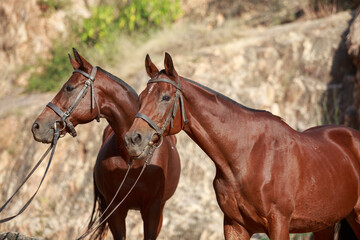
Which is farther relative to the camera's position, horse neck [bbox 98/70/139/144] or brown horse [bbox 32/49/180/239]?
horse neck [bbox 98/70/139/144]

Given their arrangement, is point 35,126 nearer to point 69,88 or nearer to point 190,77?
point 69,88

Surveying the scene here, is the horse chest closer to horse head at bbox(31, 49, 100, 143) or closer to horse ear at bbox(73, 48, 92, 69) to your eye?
horse head at bbox(31, 49, 100, 143)

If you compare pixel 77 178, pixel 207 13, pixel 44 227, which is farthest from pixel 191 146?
pixel 207 13

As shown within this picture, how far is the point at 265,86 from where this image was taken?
9148 mm

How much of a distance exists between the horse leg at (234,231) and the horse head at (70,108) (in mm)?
1638

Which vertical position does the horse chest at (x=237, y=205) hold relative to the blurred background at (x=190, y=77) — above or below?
below

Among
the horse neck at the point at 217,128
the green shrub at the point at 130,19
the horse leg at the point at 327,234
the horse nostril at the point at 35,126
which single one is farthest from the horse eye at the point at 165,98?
the green shrub at the point at 130,19

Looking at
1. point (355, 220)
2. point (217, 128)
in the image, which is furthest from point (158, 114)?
Result: point (355, 220)

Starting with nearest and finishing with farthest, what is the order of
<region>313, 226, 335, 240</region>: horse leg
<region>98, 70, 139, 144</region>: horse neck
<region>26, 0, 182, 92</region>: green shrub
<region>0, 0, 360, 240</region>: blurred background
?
1. <region>98, 70, 139, 144</region>: horse neck
2. <region>313, 226, 335, 240</region>: horse leg
3. <region>0, 0, 360, 240</region>: blurred background
4. <region>26, 0, 182, 92</region>: green shrub

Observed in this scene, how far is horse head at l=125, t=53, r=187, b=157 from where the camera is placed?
3.55 metres

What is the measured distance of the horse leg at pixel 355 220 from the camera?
4504 mm

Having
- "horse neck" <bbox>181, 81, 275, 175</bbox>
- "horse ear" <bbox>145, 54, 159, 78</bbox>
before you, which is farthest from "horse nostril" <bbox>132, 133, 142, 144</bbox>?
"horse ear" <bbox>145, 54, 159, 78</bbox>

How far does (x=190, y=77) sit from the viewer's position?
30.7 feet

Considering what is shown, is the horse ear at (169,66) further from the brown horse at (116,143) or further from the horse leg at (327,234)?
the horse leg at (327,234)
